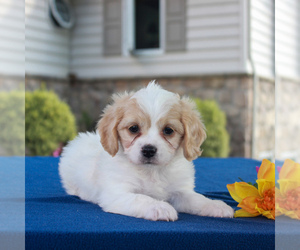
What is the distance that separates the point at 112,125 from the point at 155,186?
439 millimetres

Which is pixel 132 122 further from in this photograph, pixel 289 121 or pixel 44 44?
pixel 44 44

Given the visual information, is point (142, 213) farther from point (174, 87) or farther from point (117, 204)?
point (174, 87)

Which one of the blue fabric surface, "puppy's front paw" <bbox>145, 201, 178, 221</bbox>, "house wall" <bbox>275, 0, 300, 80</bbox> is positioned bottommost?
the blue fabric surface

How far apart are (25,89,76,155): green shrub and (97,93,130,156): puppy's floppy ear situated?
6.56 meters

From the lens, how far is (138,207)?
2104 millimetres

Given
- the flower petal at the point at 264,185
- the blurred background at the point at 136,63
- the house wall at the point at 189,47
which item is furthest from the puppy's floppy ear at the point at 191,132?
the house wall at the point at 189,47

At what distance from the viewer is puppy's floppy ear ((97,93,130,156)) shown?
7.80ft

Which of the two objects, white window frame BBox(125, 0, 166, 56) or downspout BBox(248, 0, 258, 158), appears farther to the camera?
white window frame BBox(125, 0, 166, 56)

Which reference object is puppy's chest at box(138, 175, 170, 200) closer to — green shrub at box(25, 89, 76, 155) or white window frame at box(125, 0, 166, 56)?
green shrub at box(25, 89, 76, 155)

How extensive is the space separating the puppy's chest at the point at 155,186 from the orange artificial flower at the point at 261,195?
0.50m

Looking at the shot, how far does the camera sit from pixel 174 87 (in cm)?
1053

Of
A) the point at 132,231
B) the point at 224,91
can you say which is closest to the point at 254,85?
the point at 224,91

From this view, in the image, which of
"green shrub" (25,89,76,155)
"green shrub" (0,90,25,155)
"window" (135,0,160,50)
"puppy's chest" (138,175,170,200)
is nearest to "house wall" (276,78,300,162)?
"puppy's chest" (138,175,170,200)

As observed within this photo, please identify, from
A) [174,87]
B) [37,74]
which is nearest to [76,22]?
[37,74]
